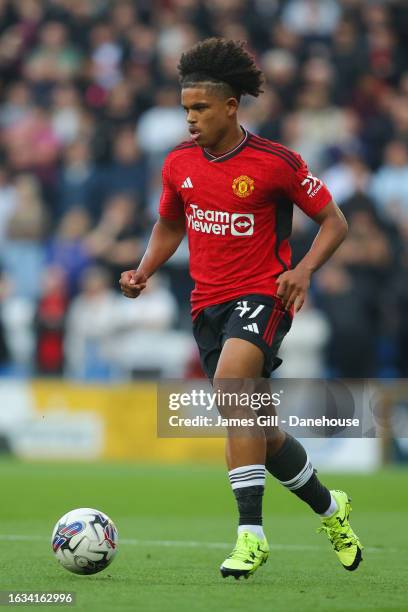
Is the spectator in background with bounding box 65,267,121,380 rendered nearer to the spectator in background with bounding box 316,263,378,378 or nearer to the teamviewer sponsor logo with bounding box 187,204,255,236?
the spectator in background with bounding box 316,263,378,378

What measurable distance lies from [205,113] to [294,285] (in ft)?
3.19

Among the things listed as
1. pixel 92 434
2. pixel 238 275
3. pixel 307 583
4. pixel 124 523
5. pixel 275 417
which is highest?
pixel 238 275

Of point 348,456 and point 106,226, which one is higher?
point 106,226

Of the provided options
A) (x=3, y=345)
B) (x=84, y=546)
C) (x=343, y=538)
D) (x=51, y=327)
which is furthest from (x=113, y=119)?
(x=84, y=546)

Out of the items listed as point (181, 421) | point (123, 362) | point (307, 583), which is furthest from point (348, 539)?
point (123, 362)

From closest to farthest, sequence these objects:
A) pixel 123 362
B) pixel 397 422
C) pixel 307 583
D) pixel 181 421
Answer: pixel 307 583 < pixel 181 421 < pixel 397 422 < pixel 123 362

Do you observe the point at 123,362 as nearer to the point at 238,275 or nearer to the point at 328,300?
the point at 328,300

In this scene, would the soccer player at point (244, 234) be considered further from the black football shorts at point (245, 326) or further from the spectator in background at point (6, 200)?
the spectator in background at point (6, 200)

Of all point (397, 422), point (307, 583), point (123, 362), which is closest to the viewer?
point (307, 583)

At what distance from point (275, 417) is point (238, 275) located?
72 cm

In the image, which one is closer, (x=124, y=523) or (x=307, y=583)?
(x=307, y=583)

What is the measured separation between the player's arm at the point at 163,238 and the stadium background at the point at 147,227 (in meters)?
6.05

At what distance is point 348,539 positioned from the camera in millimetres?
6645

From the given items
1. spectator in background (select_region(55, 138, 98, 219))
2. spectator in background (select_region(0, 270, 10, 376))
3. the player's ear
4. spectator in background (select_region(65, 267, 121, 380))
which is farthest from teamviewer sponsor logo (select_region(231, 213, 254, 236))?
spectator in background (select_region(55, 138, 98, 219))
